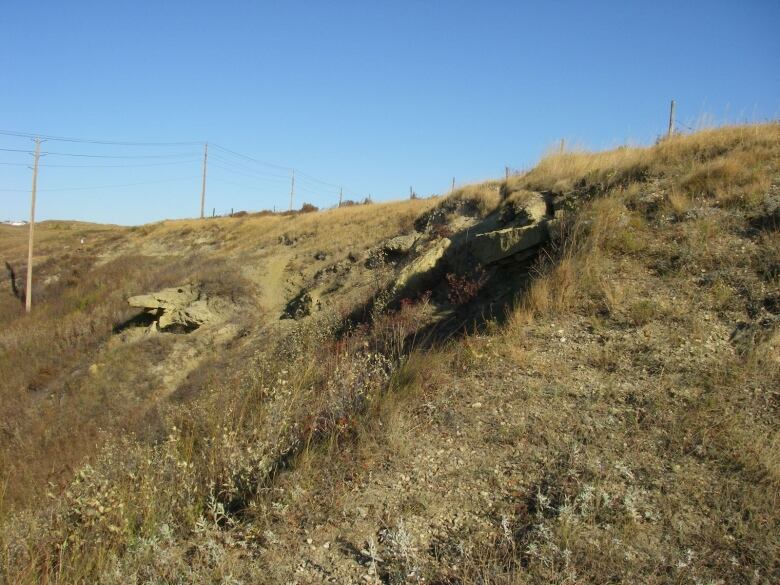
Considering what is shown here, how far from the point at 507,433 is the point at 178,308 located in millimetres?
13233

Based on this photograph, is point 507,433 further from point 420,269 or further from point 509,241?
point 420,269

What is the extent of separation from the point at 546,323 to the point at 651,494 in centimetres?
262

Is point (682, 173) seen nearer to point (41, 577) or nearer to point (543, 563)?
point (543, 563)

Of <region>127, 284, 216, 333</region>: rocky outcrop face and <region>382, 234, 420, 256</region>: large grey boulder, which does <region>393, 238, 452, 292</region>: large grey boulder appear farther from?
<region>127, 284, 216, 333</region>: rocky outcrop face

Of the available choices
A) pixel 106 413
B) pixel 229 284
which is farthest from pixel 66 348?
pixel 106 413

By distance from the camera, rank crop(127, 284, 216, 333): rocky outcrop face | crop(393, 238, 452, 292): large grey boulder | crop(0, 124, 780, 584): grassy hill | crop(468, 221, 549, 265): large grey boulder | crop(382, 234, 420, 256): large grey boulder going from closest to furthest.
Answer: crop(0, 124, 780, 584): grassy hill < crop(468, 221, 549, 265): large grey boulder < crop(393, 238, 452, 292): large grey boulder < crop(382, 234, 420, 256): large grey boulder < crop(127, 284, 216, 333): rocky outcrop face

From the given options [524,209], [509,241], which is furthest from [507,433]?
[524,209]

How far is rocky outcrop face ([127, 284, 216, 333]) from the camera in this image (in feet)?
47.0

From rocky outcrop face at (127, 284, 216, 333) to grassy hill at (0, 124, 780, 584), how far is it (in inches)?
176

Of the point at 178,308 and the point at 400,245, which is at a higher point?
the point at 400,245

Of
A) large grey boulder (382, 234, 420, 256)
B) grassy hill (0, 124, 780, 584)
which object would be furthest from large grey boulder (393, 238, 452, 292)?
large grey boulder (382, 234, 420, 256)

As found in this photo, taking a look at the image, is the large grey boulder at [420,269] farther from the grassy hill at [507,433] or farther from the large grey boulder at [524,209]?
the large grey boulder at [524,209]

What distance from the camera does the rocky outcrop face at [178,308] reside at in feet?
47.0

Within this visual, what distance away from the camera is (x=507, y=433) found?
156 inches
